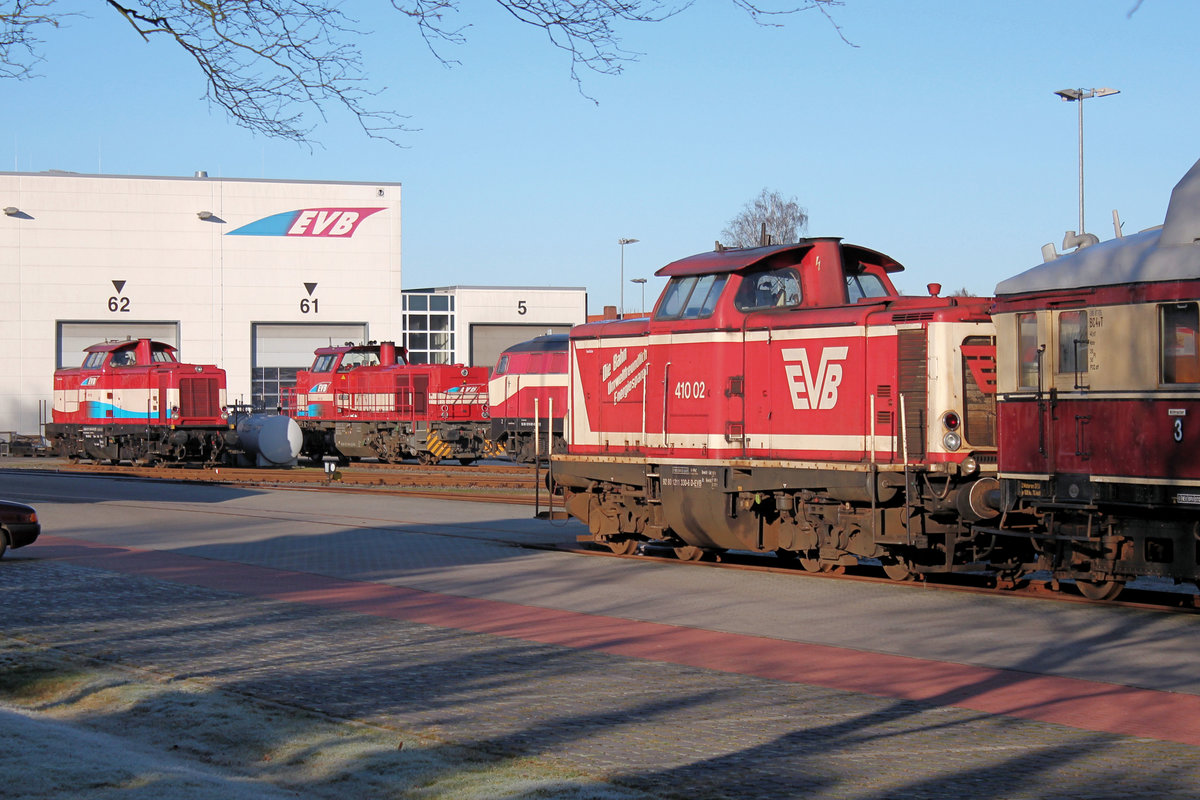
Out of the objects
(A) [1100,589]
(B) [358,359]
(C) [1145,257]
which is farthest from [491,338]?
(C) [1145,257]

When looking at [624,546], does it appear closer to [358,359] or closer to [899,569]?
[899,569]

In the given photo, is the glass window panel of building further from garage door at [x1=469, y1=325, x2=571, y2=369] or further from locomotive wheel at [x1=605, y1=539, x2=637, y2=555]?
locomotive wheel at [x1=605, y1=539, x2=637, y2=555]

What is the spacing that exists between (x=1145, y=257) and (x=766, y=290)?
4862 millimetres

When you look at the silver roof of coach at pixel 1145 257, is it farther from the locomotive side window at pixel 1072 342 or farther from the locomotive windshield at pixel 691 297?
the locomotive windshield at pixel 691 297

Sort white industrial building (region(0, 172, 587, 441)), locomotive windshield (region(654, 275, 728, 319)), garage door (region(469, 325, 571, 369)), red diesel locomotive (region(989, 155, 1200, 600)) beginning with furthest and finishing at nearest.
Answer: garage door (region(469, 325, 571, 369)), white industrial building (region(0, 172, 587, 441)), locomotive windshield (region(654, 275, 728, 319)), red diesel locomotive (region(989, 155, 1200, 600))

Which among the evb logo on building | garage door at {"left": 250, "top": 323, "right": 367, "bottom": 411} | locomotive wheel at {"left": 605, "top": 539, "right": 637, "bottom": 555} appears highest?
the evb logo on building

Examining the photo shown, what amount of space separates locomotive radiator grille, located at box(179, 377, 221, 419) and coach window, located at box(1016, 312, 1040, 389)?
30.1 m

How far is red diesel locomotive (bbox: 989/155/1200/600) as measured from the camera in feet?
36.4

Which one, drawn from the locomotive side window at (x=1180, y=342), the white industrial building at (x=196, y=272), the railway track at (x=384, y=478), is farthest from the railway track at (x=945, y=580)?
the white industrial building at (x=196, y=272)

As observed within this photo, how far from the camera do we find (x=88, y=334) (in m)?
59.3

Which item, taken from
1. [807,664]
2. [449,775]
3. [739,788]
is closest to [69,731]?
[449,775]

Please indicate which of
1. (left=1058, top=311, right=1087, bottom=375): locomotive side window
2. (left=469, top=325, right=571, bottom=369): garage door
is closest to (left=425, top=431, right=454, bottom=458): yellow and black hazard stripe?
(left=1058, top=311, right=1087, bottom=375): locomotive side window

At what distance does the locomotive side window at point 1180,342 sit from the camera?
36.0 feet

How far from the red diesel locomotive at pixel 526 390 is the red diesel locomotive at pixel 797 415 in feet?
56.5
